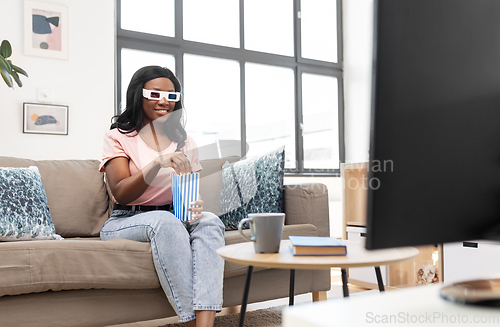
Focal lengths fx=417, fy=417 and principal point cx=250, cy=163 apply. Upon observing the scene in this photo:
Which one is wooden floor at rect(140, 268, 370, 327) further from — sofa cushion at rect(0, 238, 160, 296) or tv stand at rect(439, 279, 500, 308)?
tv stand at rect(439, 279, 500, 308)

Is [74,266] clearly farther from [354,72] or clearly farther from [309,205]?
[354,72]

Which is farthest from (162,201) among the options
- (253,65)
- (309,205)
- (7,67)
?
(253,65)

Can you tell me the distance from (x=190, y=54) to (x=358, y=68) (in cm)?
199

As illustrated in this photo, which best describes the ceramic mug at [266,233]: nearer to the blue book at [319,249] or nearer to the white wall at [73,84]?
the blue book at [319,249]

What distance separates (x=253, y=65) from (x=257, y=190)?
266cm

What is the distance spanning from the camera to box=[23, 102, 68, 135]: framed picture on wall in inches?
120

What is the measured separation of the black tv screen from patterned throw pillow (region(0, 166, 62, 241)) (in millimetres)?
1500

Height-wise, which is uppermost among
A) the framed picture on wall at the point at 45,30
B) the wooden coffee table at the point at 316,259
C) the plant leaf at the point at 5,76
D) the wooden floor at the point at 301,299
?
the framed picture on wall at the point at 45,30

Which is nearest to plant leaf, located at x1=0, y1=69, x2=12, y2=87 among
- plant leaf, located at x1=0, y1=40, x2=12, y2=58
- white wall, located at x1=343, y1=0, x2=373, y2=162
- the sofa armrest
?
plant leaf, located at x1=0, y1=40, x2=12, y2=58

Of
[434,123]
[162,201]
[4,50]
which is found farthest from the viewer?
[4,50]

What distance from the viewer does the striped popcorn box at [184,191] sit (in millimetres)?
1411

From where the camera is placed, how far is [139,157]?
1709mm

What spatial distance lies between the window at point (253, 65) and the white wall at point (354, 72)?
88mm

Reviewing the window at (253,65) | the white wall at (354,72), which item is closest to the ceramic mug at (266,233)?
the window at (253,65)
